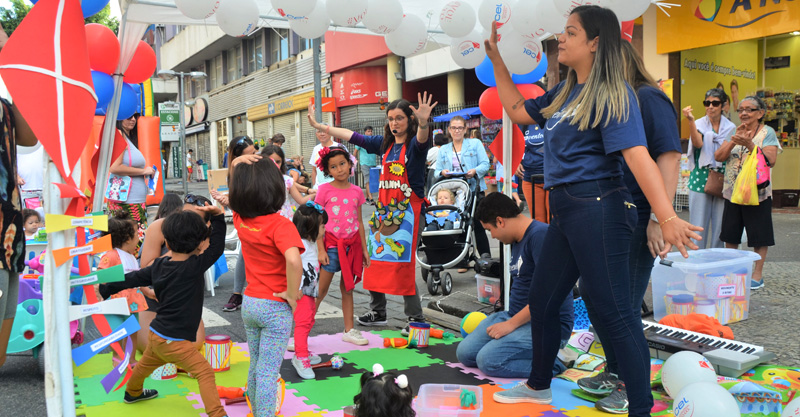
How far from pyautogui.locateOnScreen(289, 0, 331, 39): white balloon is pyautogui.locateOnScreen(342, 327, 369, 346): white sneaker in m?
2.46

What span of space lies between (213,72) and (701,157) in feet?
116

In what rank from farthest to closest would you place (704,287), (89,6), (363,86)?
(363,86)
(704,287)
(89,6)

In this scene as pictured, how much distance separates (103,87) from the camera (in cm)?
407

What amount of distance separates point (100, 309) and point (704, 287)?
4.08m

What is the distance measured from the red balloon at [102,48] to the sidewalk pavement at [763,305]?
3113 millimetres

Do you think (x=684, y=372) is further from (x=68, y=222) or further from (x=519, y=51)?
(x=68, y=222)

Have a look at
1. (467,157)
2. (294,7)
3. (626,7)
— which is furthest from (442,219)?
(626,7)

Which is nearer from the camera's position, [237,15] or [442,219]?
[237,15]

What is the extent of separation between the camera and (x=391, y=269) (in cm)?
530

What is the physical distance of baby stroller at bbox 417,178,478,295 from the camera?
677 centimetres

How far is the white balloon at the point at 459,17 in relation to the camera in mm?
5012

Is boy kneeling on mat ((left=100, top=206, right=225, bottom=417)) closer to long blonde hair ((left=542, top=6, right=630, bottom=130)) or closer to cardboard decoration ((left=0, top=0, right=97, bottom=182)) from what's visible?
cardboard decoration ((left=0, top=0, right=97, bottom=182))

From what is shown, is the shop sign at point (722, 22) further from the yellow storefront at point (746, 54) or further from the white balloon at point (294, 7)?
the white balloon at point (294, 7)

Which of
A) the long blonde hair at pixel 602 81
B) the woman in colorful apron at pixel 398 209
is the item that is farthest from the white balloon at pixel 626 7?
the woman in colorful apron at pixel 398 209
